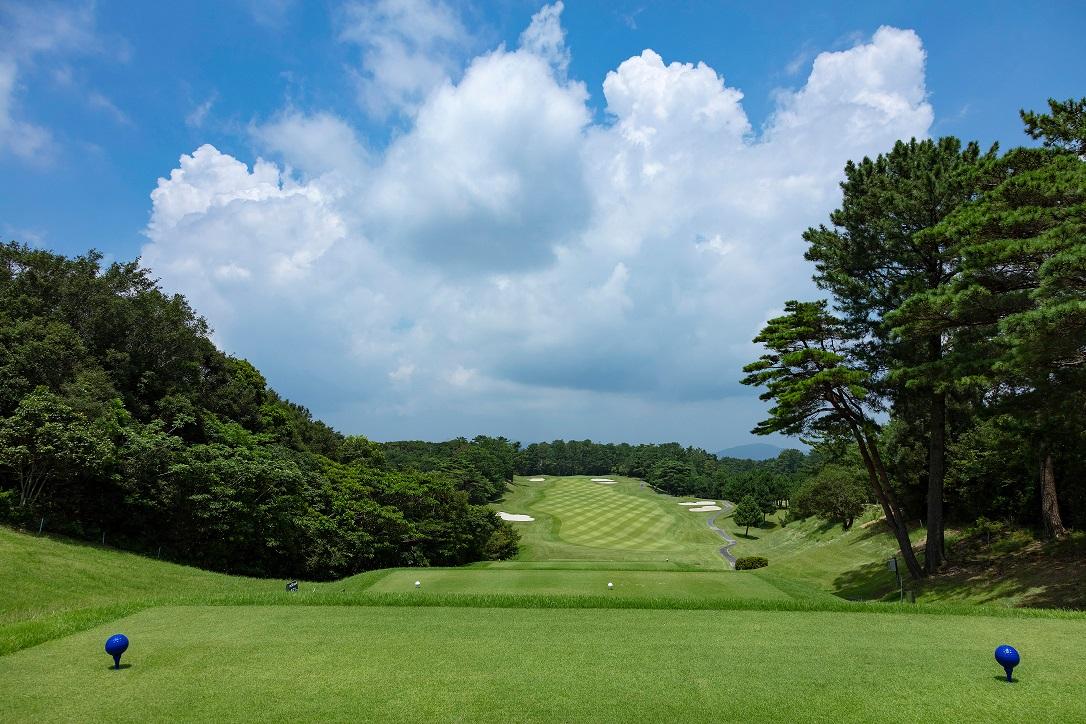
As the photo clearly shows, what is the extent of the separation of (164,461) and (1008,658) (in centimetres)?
3188

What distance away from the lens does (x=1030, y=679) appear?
6.80m

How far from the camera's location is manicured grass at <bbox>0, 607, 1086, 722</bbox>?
19.5 ft

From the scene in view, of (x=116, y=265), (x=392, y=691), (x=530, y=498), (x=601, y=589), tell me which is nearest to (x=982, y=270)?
(x=601, y=589)

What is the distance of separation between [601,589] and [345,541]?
2077 cm

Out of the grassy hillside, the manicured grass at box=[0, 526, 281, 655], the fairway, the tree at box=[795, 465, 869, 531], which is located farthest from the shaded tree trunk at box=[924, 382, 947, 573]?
the manicured grass at box=[0, 526, 281, 655]

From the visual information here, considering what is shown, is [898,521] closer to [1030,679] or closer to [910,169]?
[910,169]

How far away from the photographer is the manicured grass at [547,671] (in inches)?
234

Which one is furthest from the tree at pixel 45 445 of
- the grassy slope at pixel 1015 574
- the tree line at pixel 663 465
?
the tree line at pixel 663 465

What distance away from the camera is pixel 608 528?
217ft

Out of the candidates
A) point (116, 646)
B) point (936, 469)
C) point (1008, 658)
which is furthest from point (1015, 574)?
point (116, 646)

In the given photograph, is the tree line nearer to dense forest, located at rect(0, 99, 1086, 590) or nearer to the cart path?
the cart path

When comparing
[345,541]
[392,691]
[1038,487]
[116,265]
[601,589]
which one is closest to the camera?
[392,691]

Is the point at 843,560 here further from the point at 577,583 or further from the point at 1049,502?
the point at 577,583

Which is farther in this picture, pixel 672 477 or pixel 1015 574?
pixel 672 477
